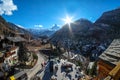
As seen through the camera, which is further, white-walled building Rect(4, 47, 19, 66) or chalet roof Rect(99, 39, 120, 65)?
white-walled building Rect(4, 47, 19, 66)

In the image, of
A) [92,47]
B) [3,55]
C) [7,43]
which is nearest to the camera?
[3,55]

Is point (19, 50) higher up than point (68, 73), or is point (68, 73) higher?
point (19, 50)

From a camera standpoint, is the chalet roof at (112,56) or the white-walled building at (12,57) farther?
the white-walled building at (12,57)

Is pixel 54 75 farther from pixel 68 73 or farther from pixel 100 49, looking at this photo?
pixel 100 49

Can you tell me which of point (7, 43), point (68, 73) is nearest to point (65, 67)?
point (68, 73)

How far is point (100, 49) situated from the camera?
171625mm

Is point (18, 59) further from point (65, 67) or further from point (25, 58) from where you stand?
point (65, 67)

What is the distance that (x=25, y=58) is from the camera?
68.0 metres

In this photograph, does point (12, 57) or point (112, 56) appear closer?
point (112, 56)

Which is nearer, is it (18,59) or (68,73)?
(68,73)

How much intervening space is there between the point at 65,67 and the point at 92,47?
13513 centimetres

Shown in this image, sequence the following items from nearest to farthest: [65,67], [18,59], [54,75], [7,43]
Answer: [54,75] → [65,67] → [18,59] → [7,43]

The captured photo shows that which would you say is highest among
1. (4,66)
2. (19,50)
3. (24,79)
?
(19,50)

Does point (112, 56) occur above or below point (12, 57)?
above
